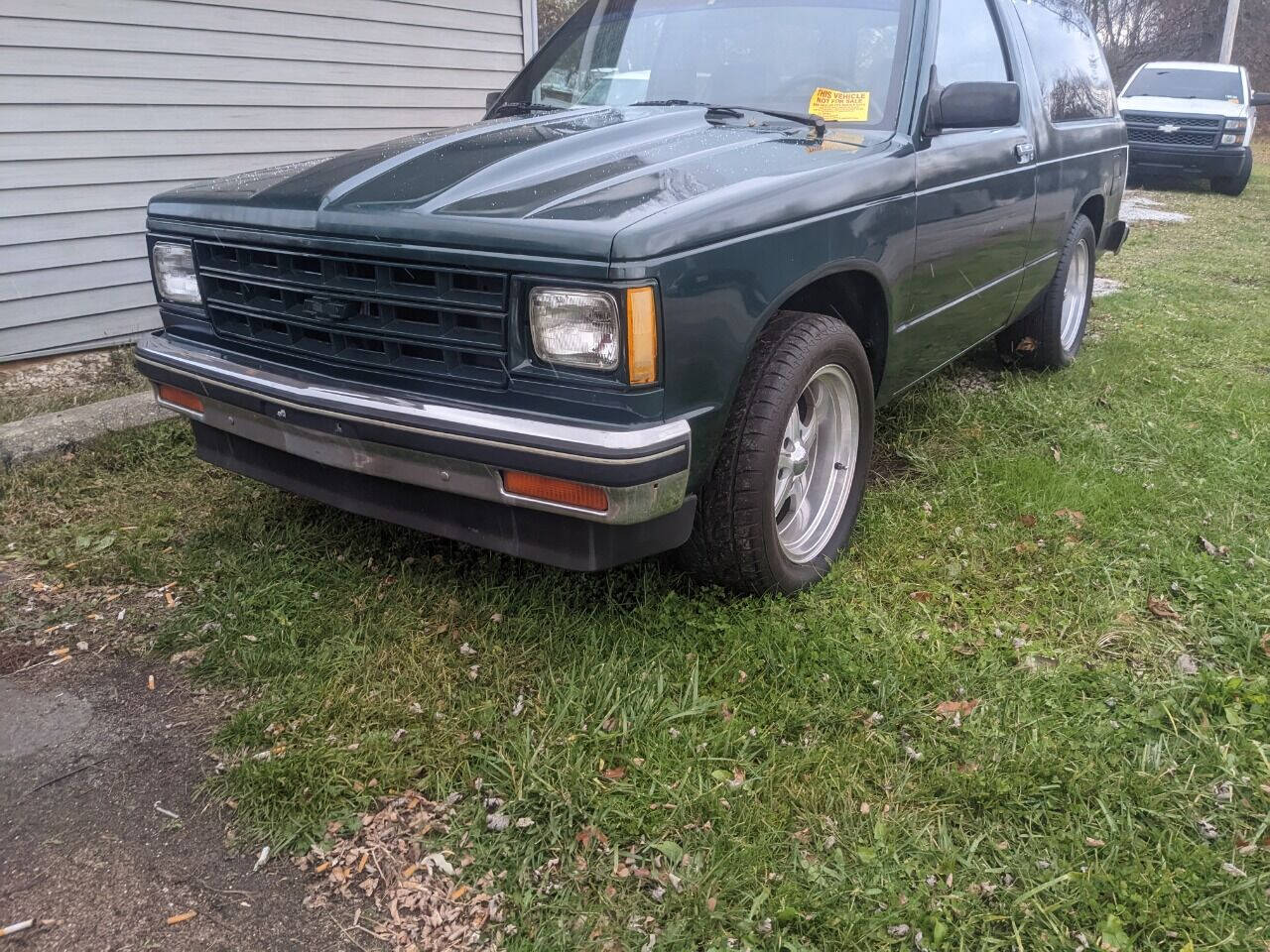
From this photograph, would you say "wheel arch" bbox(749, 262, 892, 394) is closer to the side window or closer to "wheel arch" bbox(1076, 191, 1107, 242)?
the side window

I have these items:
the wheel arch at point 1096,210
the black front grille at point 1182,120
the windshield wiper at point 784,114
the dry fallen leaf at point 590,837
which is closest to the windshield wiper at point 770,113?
the windshield wiper at point 784,114

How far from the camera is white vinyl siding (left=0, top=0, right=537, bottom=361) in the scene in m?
4.98

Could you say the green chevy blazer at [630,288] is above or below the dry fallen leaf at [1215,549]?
above

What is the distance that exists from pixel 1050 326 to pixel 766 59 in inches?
94.6

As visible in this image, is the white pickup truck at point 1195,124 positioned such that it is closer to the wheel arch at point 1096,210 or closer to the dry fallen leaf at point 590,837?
the wheel arch at point 1096,210

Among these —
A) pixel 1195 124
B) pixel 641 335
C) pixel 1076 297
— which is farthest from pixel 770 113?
Result: pixel 1195 124

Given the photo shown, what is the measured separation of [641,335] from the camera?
6.94ft

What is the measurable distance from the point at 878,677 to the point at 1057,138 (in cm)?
285

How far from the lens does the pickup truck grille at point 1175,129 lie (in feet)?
44.2

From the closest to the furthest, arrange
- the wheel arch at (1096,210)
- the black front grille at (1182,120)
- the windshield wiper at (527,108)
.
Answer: the windshield wiper at (527,108) < the wheel arch at (1096,210) < the black front grille at (1182,120)

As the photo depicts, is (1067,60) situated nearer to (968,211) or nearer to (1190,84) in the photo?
(968,211)

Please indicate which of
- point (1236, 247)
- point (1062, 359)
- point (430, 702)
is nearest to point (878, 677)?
point (430, 702)

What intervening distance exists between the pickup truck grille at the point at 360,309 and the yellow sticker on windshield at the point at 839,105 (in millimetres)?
1467

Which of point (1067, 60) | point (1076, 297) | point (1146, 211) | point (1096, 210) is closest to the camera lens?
point (1067, 60)
